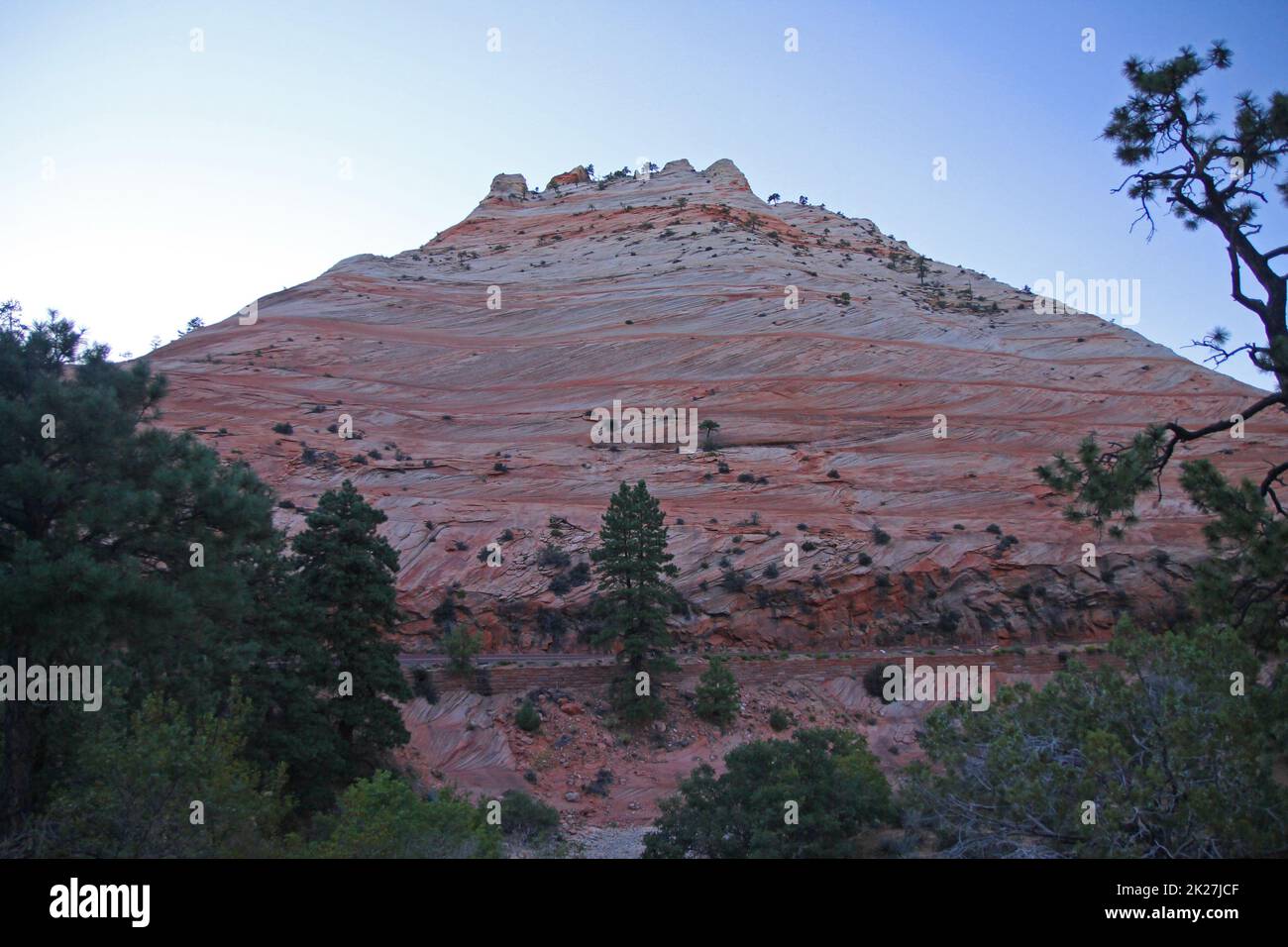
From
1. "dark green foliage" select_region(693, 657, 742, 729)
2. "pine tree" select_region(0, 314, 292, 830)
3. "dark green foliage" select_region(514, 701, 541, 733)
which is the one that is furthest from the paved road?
"pine tree" select_region(0, 314, 292, 830)

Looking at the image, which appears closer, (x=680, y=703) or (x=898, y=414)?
(x=680, y=703)

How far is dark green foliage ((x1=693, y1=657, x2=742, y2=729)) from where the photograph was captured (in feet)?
77.9

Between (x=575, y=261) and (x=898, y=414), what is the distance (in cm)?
2893

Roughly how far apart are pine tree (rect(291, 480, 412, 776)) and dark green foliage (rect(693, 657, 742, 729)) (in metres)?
8.31

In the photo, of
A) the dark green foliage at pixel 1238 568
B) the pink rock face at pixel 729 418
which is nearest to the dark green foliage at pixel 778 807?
the dark green foliage at pixel 1238 568

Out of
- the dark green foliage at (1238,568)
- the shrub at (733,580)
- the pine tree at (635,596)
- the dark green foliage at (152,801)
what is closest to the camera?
the dark green foliage at (1238,568)

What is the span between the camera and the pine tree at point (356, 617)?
60.1 ft

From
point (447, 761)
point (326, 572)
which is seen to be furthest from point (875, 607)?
point (326, 572)

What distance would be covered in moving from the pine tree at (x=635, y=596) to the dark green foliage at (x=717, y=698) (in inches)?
42.7

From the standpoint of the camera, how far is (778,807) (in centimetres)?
1279

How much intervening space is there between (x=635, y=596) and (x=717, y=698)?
360 centimetres

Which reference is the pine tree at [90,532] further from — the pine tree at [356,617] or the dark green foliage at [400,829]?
the pine tree at [356,617]

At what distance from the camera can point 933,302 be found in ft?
198
